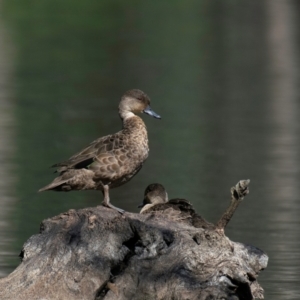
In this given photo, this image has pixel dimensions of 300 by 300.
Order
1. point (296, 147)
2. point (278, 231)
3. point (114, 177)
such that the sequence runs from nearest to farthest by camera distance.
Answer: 1. point (114, 177)
2. point (278, 231)
3. point (296, 147)

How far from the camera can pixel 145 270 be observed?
6754mm

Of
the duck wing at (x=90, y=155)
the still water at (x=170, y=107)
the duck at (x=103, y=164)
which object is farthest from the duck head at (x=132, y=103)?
the still water at (x=170, y=107)

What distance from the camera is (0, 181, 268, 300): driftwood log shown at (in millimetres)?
6547

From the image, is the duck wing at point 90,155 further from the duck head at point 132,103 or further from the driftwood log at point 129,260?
the driftwood log at point 129,260

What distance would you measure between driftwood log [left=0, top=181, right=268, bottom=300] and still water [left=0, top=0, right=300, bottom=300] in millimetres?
1416

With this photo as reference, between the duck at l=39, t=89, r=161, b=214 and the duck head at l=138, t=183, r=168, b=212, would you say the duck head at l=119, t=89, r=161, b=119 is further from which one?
the duck head at l=138, t=183, r=168, b=212

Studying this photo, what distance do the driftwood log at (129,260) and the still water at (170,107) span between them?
1416mm

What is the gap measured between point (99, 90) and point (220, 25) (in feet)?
47.2

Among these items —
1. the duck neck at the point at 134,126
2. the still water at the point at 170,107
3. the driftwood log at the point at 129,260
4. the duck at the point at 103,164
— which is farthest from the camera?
the still water at the point at 170,107

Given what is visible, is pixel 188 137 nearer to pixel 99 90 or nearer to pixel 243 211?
pixel 243 211

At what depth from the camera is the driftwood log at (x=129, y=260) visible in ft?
21.5

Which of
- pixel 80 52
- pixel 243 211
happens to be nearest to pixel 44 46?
pixel 80 52

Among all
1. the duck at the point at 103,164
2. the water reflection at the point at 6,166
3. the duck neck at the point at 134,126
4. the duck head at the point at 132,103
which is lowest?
the water reflection at the point at 6,166

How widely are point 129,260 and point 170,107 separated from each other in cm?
1186
